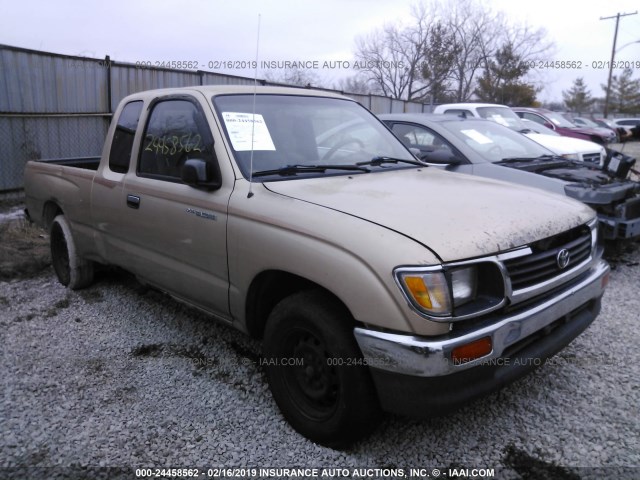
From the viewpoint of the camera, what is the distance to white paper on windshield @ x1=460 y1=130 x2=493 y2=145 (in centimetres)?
613

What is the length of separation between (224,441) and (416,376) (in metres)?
1.18

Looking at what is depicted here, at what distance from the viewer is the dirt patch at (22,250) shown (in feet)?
17.8

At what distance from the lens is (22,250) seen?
243 inches

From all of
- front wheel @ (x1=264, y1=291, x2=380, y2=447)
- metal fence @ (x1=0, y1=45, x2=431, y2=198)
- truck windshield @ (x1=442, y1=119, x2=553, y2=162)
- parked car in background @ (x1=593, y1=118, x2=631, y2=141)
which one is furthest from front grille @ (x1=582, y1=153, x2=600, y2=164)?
metal fence @ (x1=0, y1=45, x2=431, y2=198)

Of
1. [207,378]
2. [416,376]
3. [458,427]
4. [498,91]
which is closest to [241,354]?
[207,378]

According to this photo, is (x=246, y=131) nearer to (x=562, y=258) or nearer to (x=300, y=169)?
(x=300, y=169)

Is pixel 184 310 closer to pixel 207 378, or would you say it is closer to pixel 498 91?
pixel 207 378

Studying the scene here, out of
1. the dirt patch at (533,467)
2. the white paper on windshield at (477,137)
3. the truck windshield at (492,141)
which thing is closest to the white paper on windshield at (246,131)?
the dirt patch at (533,467)

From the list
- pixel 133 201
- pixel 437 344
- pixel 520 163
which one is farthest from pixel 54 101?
pixel 437 344

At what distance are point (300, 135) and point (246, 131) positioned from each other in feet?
1.33

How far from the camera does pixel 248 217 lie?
279 cm

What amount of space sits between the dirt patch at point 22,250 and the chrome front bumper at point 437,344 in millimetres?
4604

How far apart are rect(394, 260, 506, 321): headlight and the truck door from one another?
125cm

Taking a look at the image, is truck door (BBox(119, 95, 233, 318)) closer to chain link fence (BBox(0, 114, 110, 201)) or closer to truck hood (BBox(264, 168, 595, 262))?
truck hood (BBox(264, 168, 595, 262))
